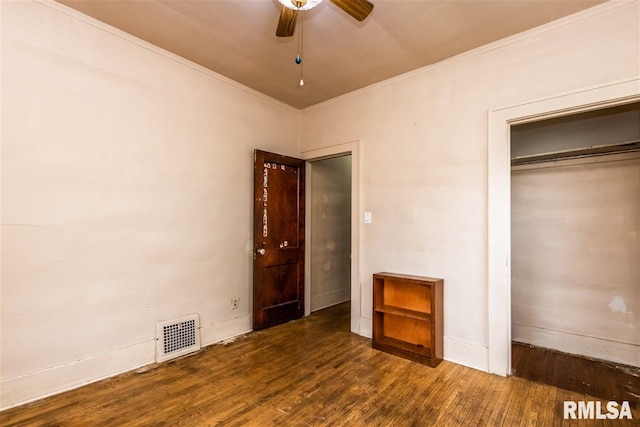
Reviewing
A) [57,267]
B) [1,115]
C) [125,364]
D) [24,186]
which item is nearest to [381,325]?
[125,364]

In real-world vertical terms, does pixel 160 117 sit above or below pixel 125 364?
above

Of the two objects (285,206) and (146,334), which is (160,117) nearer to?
(285,206)

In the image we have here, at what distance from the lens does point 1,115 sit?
2.17 meters

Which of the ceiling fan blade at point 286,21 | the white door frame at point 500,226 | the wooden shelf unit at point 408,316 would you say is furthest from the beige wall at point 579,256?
the ceiling fan blade at point 286,21

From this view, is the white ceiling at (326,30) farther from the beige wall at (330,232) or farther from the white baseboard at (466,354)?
the white baseboard at (466,354)

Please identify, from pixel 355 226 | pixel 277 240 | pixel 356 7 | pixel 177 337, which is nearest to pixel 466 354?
pixel 355 226

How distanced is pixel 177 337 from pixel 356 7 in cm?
313

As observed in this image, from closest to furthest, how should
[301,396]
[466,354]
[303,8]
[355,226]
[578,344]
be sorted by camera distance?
[303,8]
[301,396]
[466,354]
[578,344]
[355,226]

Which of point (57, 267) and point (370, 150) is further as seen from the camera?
point (370, 150)

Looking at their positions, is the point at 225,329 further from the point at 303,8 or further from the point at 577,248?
the point at 577,248

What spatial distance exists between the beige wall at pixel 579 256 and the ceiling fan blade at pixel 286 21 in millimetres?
2906

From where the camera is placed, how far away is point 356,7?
195 cm

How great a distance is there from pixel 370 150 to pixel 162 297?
267 centimetres

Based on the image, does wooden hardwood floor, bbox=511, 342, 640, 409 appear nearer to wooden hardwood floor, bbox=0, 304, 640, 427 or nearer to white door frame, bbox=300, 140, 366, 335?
wooden hardwood floor, bbox=0, 304, 640, 427
